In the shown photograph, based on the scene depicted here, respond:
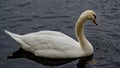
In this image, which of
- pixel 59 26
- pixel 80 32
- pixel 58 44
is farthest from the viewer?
pixel 59 26

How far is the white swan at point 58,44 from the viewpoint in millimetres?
9648

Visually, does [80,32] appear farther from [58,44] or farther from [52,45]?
[52,45]

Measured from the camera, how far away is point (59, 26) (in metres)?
11.8

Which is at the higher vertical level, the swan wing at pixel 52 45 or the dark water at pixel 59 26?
the swan wing at pixel 52 45

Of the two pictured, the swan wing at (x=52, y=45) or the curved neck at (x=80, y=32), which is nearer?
the swan wing at (x=52, y=45)

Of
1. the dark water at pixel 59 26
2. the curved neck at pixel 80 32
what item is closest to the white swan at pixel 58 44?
the curved neck at pixel 80 32

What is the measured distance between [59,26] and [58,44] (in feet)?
7.37

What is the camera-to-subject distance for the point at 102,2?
13.9 meters

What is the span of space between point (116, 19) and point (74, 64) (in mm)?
3448

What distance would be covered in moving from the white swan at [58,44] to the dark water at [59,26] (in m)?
0.17

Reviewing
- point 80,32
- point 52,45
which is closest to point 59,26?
point 80,32

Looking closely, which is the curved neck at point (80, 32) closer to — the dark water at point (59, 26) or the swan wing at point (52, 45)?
the swan wing at point (52, 45)

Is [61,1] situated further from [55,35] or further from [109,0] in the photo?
[55,35]

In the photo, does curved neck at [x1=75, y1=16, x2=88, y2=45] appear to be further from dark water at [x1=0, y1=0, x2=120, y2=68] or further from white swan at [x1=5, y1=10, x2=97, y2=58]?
dark water at [x1=0, y1=0, x2=120, y2=68]
